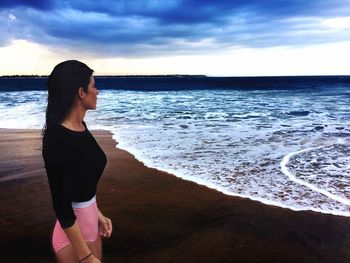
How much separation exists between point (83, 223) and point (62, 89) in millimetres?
771

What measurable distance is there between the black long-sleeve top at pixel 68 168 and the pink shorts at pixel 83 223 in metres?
0.05

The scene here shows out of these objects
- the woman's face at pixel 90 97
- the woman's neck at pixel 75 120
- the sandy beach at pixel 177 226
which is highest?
the woman's face at pixel 90 97

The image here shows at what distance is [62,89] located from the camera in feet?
7.38

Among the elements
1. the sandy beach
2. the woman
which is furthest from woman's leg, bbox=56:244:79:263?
the sandy beach

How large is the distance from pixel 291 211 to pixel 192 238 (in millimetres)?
1803

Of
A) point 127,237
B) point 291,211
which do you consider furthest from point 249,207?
point 127,237

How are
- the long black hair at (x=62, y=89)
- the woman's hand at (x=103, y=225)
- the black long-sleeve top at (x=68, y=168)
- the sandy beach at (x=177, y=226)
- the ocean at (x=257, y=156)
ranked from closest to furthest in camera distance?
the black long-sleeve top at (x=68, y=168) < the long black hair at (x=62, y=89) < the woman's hand at (x=103, y=225) < the sandy beach at (x=177, y=226) < the ocean at (x=257, y=156)

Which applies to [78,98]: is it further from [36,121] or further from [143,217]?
[36,121]

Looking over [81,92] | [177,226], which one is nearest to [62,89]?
[81,92]

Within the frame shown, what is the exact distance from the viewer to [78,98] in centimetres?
231

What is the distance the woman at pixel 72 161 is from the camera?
2080 mm

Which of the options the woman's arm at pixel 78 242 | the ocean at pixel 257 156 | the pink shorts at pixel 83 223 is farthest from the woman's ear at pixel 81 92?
the ocean at pixel 257 156

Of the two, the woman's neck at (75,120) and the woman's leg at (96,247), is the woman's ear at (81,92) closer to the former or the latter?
the woman's neck at (75,120)

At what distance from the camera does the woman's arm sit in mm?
2115
